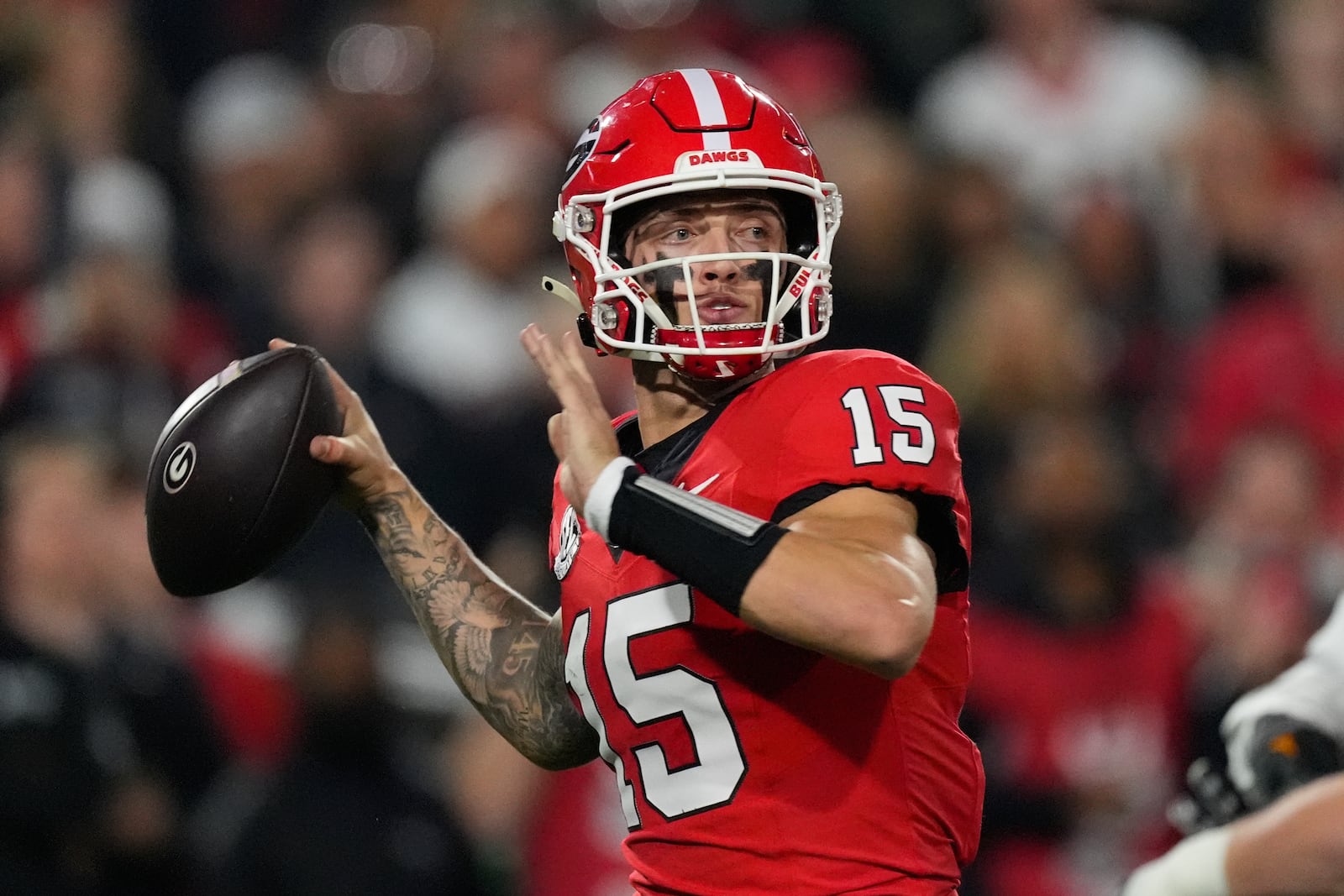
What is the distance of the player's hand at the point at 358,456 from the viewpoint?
3.19m

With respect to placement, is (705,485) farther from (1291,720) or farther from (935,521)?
(1291,720)

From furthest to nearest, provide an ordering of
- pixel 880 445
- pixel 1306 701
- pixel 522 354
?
pixel 522 354, pixel 1306 701, pixel 880 445

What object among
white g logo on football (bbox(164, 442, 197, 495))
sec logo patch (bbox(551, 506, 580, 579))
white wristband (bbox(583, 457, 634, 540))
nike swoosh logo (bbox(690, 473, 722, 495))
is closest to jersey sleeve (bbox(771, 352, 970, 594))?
nike swoosh logo (bbox(690, 473, 722, 495))

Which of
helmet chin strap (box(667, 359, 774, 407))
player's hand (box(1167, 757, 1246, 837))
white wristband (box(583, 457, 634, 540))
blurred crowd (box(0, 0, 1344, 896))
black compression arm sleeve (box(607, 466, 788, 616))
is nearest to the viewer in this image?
black compression arm sleeve (box(607, 466, 788, 616))

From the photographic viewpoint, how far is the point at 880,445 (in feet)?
8.34

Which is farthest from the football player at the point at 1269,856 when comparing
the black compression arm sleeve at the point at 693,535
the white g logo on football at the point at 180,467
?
the white g logo on football at the point at 180,467

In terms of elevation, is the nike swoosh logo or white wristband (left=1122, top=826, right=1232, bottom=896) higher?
the nike swoosh logo

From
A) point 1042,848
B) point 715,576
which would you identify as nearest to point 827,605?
point 715,576

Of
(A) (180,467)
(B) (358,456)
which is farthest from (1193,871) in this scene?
(A) (180,467)

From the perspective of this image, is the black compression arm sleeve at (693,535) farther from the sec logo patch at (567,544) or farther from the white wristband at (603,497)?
the sec logo patch at (567,544)

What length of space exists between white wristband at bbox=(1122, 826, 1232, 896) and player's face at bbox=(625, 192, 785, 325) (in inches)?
42.5

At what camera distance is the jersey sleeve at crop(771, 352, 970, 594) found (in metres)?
2.54

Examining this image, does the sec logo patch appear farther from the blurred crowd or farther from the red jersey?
the blurred crowd

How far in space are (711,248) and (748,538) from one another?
2.06 ft
